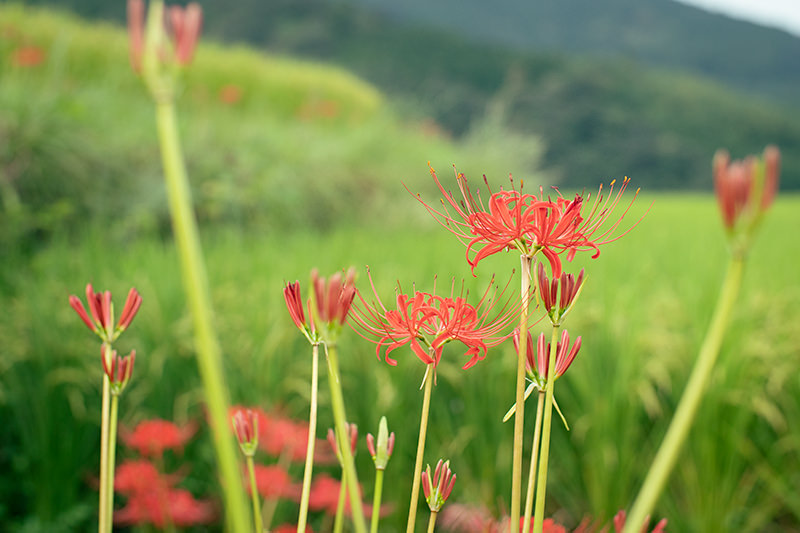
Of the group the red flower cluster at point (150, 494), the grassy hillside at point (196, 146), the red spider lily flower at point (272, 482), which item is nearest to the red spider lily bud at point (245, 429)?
the red spider lily flower at point (272, 482)

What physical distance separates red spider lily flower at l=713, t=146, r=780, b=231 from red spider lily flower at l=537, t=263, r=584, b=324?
0.08 metres

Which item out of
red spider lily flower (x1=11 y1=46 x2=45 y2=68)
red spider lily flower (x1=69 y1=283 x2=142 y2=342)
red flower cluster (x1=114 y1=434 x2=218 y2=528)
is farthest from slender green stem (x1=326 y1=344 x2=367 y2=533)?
red spider lily flower (x1=11 y1=46 x2=45 y2=68)

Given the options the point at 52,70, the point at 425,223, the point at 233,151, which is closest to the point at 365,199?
the point at 425,223

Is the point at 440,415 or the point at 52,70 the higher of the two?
the point at 52,70

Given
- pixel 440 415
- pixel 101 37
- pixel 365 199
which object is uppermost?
pixel 101 37

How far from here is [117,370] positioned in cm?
29

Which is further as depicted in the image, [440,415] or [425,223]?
[425,223]

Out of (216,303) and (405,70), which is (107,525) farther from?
(405,70)

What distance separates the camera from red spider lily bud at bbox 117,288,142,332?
0.88 feet

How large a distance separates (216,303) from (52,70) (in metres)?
3.34

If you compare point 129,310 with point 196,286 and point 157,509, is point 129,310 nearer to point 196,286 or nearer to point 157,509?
point 196,286

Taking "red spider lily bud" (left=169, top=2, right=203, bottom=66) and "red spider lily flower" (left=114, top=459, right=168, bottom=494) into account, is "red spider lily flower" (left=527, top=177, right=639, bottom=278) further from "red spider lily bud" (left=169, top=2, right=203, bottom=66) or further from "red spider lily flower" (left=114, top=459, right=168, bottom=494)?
"red spider lily flower" (left=114, top=459, right=168, bottom=494)

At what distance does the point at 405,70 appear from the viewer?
45.8 ft

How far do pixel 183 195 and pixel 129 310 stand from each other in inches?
5.5
